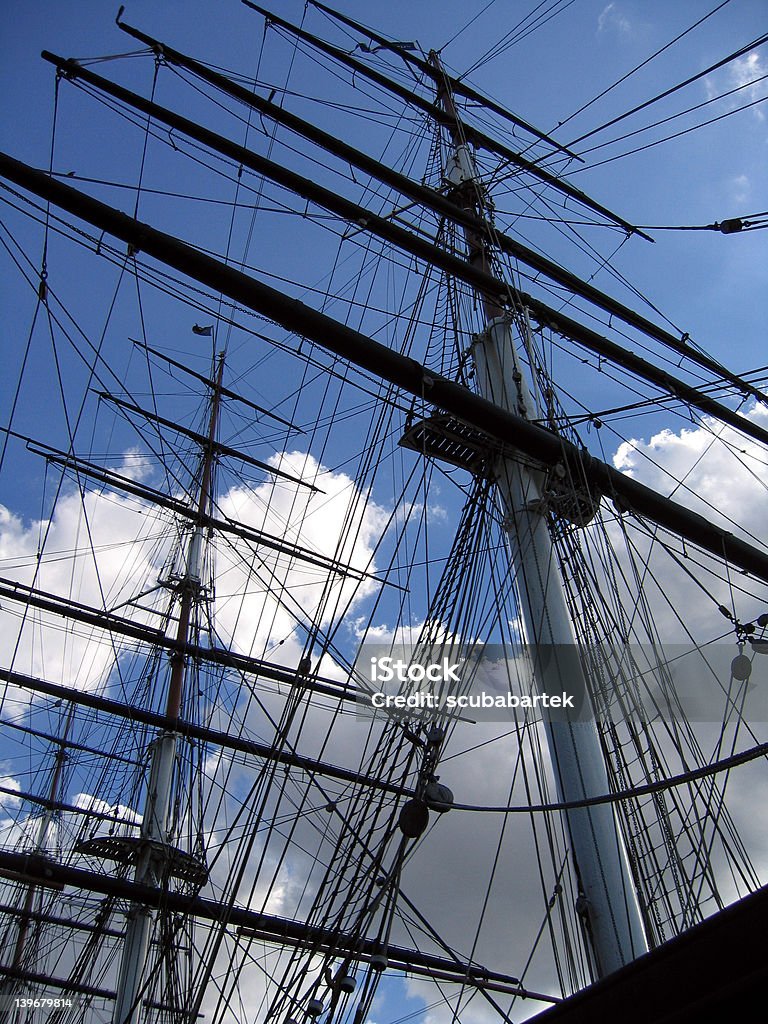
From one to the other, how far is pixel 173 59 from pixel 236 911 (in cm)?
1532

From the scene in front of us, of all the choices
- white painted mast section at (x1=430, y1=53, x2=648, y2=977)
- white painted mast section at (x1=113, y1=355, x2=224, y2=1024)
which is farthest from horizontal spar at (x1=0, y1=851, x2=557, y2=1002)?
white painted mast section at (x1=430, y1=53, x2=648, y2=977)

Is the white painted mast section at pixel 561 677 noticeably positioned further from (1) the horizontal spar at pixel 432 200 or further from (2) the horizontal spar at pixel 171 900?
(2) the horizontal spar at pixel 171 900

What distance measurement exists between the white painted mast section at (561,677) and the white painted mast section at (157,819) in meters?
11.0

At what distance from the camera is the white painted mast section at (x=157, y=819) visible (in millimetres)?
15766

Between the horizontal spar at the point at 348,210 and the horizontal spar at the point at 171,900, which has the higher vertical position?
the horizontal spar at the point at 348,210

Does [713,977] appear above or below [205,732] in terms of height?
below

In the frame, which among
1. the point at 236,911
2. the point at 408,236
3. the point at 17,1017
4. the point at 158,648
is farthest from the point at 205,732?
the point at 408,236

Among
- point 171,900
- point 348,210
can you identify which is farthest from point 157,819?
point 348,210

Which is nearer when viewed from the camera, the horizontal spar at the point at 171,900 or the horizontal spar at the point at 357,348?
the horizontal spar at the point at 357,348

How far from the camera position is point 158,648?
21203mm

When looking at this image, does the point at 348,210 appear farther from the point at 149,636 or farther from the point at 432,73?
the point at 149,636

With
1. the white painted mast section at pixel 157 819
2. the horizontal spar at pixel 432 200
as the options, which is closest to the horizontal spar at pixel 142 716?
the white painted mast section at pixel 157 819

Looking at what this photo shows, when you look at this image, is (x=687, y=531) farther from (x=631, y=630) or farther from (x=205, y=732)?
(x=205, y=732)

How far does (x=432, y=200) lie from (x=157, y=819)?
557 inches
